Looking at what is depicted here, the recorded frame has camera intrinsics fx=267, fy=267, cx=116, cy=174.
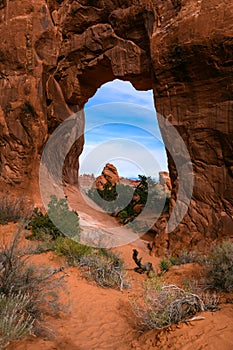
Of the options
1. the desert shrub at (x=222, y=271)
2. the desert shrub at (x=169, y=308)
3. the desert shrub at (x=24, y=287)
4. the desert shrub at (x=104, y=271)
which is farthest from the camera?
the desert shrub at (x=104, y=271)

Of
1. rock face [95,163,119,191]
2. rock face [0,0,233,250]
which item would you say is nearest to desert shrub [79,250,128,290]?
rock face [0,0,233,250]

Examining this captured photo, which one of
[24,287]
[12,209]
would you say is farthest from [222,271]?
[12,209]

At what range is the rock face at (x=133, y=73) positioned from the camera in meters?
6.72

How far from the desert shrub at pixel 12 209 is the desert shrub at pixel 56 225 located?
24.3 inches

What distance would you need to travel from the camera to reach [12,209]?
8.92 meters

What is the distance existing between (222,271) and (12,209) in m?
6.95

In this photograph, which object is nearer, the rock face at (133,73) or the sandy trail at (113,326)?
the sandy trail at (113,326)

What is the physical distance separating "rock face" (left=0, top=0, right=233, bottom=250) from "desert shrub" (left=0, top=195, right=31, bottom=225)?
2.12 ft

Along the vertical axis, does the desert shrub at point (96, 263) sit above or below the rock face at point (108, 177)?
below

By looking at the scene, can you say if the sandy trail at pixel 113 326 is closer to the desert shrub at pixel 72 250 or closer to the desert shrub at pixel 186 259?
the desert shrub at pixel 72 250

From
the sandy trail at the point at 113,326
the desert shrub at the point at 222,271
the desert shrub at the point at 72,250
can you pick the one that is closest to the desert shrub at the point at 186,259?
the sandy trail at the point at 113,326

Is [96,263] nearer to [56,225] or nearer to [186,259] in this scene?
[186,259]

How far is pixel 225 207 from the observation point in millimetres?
6738

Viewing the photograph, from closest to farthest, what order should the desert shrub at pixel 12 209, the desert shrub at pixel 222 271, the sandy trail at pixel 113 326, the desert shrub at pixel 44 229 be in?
the sandy trail at pixel 113 326 < the desert shrub at pixel 222 271 < the desert shrub at pixel 44 229 < the desert shrub at pixel 12 209
